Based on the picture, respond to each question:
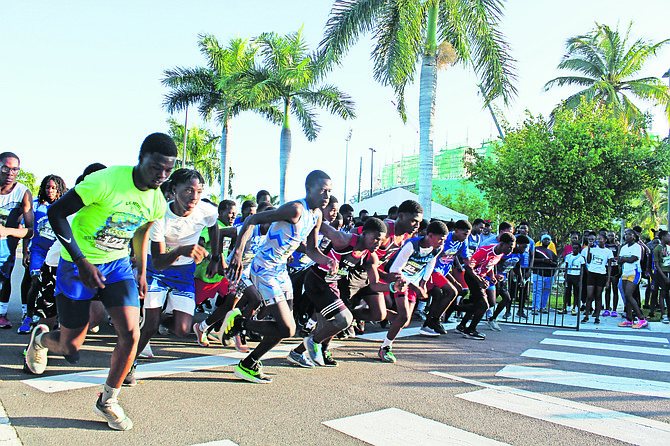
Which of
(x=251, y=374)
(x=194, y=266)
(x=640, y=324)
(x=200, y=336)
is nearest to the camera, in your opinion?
(x=251, y=374)

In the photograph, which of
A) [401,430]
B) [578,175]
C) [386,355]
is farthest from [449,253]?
[578,175]

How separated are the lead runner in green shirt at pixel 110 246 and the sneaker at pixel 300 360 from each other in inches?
95.8

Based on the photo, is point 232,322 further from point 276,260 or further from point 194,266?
point 276,260

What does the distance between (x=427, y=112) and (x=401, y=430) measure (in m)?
13.0

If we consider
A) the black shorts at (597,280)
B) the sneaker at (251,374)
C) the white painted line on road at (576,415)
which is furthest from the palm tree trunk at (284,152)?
the white painted line on road at (576,415)

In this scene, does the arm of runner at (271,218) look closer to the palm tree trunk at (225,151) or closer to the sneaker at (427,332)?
the sneaker at (427,332)

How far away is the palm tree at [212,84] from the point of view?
94.6 feet

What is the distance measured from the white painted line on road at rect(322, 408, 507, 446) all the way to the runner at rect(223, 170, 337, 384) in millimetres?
1316

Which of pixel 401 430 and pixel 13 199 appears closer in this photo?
pixel 401 430

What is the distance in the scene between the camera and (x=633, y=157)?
21.1m

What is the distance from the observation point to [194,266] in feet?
18.7

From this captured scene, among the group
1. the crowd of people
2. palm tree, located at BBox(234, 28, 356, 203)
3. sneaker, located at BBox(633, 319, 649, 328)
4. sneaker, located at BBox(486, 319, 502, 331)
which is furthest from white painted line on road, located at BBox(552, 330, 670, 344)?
palm tree, located at BBox(234, 28, 356, 203)

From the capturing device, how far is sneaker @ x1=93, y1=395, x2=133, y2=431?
3.73 m

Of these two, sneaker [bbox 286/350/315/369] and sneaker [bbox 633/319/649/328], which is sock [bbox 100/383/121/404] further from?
sneaker [bbox 633/319/649/328]
